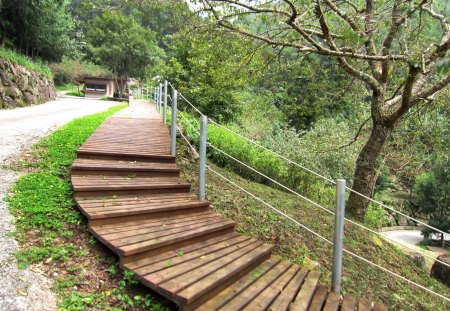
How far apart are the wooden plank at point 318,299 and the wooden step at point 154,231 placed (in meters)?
1.21

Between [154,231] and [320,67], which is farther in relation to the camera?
[320,67]

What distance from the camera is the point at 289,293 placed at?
2637 mm

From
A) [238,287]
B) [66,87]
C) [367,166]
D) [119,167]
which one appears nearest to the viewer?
[238,287]

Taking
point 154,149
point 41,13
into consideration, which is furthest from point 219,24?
point 41,13

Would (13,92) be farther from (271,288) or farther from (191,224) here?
(271,288)

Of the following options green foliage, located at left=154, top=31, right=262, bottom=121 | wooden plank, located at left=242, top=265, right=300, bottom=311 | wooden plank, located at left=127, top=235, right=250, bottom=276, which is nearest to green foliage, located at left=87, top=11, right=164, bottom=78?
green foliage, located at left=154, top=31, right=262, bottom=121

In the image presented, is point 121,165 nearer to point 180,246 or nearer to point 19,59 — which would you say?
point 180,246

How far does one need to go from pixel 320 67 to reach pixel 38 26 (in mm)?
18664

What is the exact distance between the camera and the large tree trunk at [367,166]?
604 cm

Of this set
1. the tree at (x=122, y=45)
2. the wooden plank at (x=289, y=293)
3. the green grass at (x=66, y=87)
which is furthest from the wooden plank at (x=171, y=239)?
the green grass at (x=66, y=87)

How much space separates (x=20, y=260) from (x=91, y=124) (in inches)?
231

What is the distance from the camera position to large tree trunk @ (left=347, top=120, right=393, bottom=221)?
6035 millimetres

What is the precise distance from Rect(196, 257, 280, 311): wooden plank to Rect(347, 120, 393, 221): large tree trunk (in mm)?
3599

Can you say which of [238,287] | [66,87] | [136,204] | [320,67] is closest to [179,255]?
[238,287]
